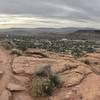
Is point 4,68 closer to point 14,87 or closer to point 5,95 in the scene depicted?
point 14,87

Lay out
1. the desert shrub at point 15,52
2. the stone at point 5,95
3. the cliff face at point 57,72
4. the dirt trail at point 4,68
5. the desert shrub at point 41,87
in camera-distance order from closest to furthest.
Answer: the stone at point 5,95 < the desert shrub at point 41,87 < the cliff face at point 57,72 < the dirt trail at point 4,68 < the desert shrub at point 15,52

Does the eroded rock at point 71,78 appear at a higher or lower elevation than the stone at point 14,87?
higher

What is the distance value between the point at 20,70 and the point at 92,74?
5977mm

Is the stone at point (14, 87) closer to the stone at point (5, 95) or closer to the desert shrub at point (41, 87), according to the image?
the stone at point (5, 95)

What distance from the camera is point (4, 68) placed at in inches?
1166

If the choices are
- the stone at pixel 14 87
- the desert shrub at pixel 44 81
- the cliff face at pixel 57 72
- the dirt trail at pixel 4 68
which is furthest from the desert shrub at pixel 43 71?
the dirt trail at pixel 4 68

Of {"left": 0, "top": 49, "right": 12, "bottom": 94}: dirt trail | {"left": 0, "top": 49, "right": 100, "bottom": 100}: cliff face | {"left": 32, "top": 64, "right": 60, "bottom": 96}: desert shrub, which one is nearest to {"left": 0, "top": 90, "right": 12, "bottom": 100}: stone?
{"left": 0, "top": 49, "right": 100, "bottom": 100}: cliff face

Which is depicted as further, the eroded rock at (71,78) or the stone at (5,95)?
the eroded rock at (71,78)

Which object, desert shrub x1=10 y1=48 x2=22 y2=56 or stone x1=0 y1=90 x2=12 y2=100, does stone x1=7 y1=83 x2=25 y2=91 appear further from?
desert shrub x1=10 y1=48 x2=22 y2=56

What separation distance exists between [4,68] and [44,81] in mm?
3997

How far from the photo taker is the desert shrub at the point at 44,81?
26.8 meters

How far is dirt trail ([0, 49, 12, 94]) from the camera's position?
1091 inches

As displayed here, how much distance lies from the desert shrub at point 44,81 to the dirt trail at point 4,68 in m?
2.10

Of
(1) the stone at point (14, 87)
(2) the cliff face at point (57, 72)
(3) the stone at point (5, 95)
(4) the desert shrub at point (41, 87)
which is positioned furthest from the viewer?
(1) the stone at point (14, 87)
